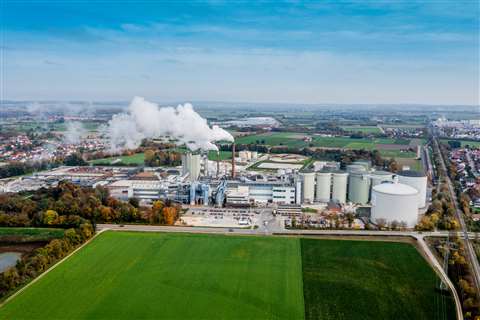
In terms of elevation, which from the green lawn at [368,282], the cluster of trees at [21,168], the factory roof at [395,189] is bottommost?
the green lawn at [368,282]

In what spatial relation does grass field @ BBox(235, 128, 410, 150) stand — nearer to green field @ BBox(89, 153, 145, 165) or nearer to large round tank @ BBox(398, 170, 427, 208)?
green field @ BBox(89, 153, 145, 165)

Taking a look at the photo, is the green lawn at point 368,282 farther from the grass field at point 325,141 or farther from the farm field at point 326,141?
the grass field at point 325,141

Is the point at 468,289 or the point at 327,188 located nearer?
the point at 468,289

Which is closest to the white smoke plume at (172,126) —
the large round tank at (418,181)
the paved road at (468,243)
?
the large round tank at (418,181)

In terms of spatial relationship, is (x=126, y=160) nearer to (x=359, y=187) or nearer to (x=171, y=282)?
(x=359, y=187)

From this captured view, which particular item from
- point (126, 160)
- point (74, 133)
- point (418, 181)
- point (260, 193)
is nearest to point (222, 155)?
point (126, 160)

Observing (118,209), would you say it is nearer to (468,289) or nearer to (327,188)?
(327,188)

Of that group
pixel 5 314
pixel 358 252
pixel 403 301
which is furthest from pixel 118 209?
pixel 403 301

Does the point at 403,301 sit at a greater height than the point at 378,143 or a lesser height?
lesser
